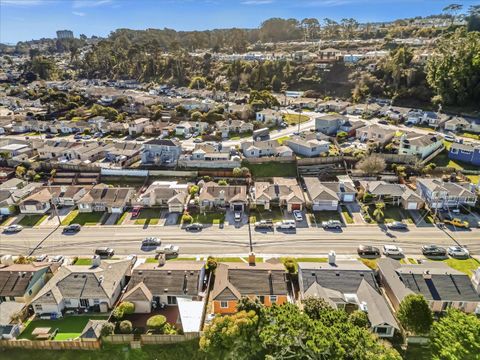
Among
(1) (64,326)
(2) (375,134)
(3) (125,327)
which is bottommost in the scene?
(1) (64,326)

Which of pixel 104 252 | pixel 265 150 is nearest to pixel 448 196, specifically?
pixel 265 150

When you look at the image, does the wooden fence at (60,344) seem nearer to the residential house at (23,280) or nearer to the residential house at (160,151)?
the residential house at (23,280)

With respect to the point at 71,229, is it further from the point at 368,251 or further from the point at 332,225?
the point at 368,251

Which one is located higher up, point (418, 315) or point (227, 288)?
point (418, 315)

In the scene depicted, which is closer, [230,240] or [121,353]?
[121,353]

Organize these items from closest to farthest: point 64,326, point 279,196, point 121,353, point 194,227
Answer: point 121,353 < point 64,326 < point 194,227 < point 279,196

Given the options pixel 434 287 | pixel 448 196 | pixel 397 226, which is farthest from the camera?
pixel 448 196

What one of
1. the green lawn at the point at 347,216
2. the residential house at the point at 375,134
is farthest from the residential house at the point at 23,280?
the residential house at the point at 375,134

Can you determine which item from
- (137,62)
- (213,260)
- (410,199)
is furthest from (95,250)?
(137,62)

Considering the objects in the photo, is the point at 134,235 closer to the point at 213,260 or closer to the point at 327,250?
the point at 213,260
